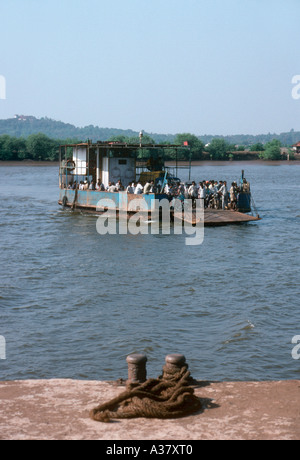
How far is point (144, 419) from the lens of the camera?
7051mm

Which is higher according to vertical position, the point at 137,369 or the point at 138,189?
the point at 138,189

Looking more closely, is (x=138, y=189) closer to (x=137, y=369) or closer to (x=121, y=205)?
(x=121, y=205)

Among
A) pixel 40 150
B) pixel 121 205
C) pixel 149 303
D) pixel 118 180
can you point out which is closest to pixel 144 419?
pixel 149 303

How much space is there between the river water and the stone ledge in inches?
95.0

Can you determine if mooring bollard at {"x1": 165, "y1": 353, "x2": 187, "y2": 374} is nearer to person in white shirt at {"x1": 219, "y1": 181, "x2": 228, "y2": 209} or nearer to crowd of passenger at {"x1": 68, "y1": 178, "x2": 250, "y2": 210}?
crowd of passenger at {"x1": 68, "y1": 178, "x2": 250, "y2": 210}

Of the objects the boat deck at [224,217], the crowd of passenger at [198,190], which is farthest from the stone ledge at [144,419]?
the crowd of passenger at [198,190]

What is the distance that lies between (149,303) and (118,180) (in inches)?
674

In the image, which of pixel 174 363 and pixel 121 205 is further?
pixel 121 205

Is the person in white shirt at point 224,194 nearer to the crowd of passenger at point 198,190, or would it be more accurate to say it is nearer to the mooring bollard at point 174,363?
the crowd of passenger at point 198,190

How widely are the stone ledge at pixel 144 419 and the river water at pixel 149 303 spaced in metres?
2.41

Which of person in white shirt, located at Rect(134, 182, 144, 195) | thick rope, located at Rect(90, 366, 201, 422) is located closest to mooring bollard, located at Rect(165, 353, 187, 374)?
thick rope, located at Rect(90, 366, 201, 422)

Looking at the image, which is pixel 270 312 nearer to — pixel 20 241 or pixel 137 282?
pixel 137 282
